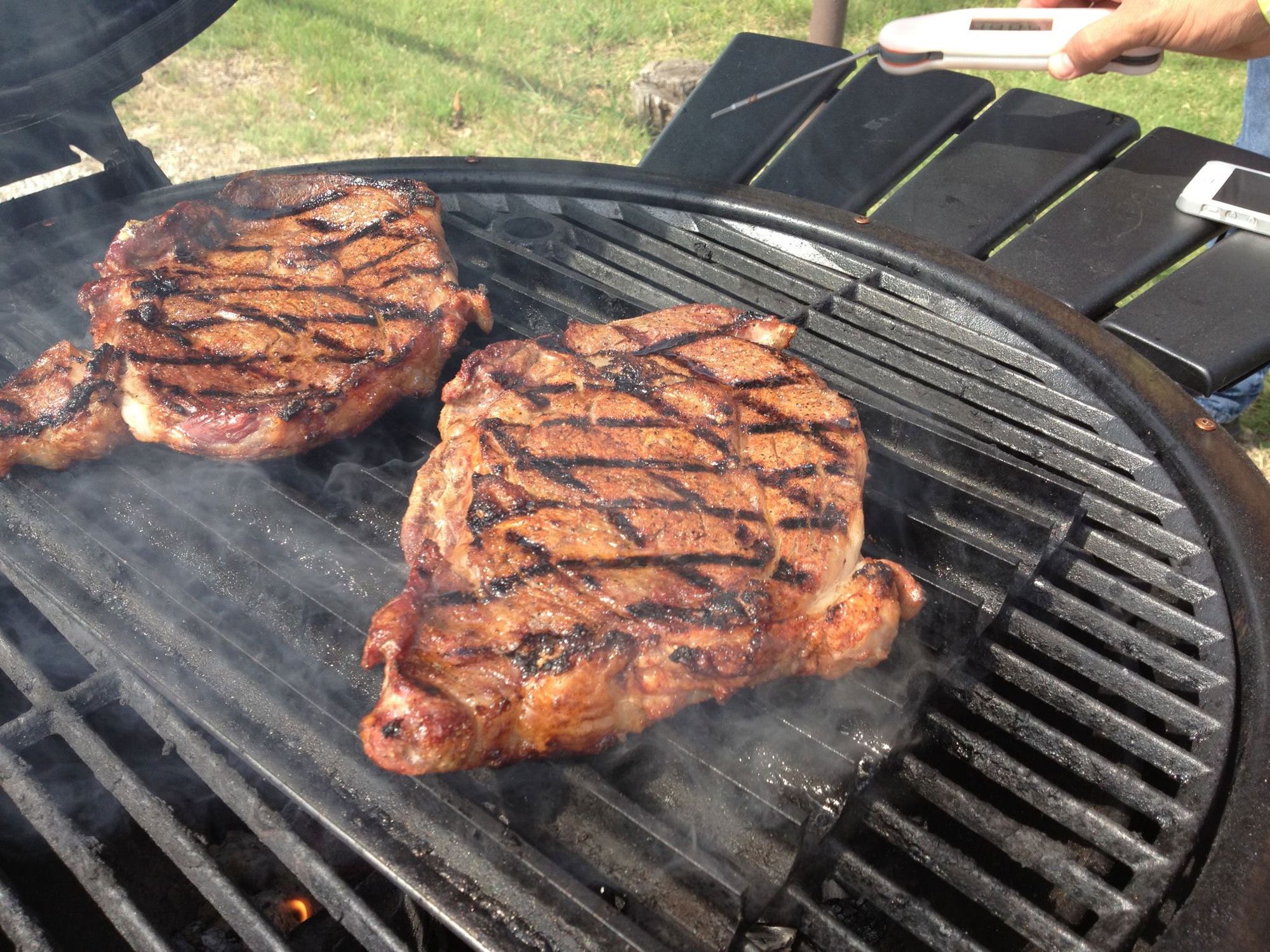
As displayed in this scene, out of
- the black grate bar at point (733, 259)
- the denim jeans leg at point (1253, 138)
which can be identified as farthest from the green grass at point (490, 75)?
the black grate bar at point (733, 259)

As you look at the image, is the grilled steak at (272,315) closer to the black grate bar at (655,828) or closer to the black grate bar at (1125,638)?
the black grate bar at (655,828)

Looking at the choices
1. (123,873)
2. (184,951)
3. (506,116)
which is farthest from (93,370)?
(506,116)

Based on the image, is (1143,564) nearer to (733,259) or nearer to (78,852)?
(733,259)

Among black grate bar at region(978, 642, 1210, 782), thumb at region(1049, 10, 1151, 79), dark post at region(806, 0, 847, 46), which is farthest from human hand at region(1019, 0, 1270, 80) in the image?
dark post at region(806, 0, 847, 46)

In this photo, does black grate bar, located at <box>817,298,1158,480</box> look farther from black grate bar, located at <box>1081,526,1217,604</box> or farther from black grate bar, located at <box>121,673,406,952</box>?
black grate bar, located at <box>121,673,406,952</box>

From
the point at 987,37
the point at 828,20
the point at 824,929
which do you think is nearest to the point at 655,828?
the point at 824,929
